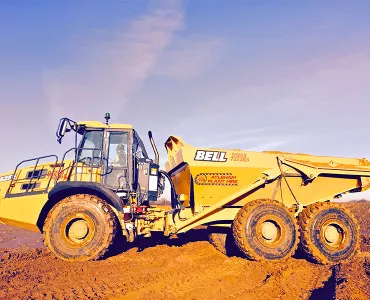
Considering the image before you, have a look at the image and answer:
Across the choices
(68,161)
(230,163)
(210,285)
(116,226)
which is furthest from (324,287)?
(68,161)

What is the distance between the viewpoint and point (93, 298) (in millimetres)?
4469

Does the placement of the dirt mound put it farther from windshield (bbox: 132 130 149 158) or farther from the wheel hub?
windshield (bbox: 132 130 149 158)

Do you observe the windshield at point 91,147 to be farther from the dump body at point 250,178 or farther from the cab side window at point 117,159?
the dump body at point 250,178

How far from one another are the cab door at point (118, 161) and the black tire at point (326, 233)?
4.01 meters

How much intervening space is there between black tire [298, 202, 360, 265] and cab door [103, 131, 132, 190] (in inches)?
158

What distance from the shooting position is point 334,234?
734cm

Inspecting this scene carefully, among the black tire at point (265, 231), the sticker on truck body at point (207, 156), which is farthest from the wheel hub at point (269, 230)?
the sticker on truck body at point (207, 156)

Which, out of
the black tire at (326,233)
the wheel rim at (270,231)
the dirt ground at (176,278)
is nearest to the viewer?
the dirt ground at (176,278)

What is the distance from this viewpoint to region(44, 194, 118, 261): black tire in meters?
6.34

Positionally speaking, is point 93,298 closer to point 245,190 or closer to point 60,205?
point 60,205

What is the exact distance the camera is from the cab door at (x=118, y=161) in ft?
23.4

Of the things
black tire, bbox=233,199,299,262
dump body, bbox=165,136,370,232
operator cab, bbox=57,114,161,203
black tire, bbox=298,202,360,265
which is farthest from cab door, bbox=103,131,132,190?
black tire, bbox=298,202,360,265

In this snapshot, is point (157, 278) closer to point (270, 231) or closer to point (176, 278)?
point (176, 278)

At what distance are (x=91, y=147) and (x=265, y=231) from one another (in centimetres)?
417
